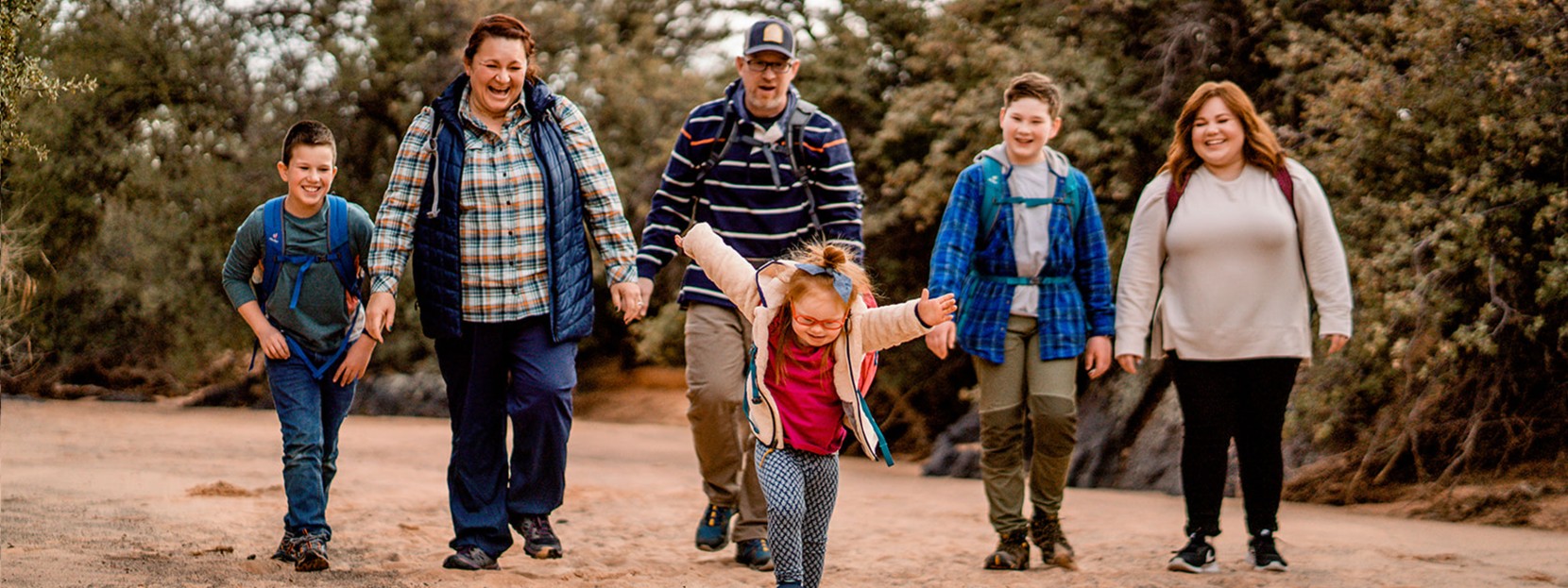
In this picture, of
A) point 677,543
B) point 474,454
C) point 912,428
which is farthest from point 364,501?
point 912,428

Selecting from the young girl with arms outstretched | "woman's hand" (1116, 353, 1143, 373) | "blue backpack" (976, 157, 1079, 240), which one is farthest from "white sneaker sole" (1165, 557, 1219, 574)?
the young girl with arms outstretched

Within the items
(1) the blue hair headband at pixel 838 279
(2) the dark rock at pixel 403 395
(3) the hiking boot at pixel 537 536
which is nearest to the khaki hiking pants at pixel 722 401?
(3) the hiking boot at pixel 537 536

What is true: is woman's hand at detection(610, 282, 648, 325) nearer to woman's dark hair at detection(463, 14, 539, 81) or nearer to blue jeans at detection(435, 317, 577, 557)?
blue jeans at detection(435, 317, 577, 557)

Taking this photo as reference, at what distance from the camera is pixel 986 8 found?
1288cm

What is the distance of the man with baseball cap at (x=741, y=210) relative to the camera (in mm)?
5586

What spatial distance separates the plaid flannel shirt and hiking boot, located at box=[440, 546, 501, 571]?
2.82 ft

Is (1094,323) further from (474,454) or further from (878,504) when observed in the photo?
(878,504)

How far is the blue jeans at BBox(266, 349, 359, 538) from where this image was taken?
5.08m

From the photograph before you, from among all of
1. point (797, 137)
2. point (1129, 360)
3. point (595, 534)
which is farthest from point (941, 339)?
point (595, 534)

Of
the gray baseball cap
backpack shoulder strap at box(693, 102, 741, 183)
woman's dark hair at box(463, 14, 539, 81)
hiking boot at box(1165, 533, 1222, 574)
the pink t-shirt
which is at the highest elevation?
the gray baseball cap

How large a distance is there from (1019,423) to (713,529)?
132 centimetres

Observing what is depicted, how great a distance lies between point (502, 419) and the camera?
541 centimetres

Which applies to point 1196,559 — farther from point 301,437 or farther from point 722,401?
point 301,437

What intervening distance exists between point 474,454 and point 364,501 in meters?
2.81
